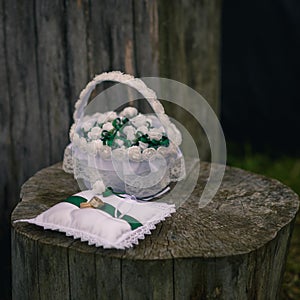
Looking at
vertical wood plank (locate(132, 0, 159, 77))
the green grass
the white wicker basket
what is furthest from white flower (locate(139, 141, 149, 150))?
the green grass

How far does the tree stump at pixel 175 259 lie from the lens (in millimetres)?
2320

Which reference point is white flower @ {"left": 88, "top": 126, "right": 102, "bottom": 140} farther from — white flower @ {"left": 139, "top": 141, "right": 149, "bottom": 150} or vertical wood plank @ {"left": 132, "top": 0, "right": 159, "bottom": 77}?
vertical wood plank @ {"left": 132, "top": 0, "right": 159, "bottom": 77}

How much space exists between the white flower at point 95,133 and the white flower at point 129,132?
0.11 m

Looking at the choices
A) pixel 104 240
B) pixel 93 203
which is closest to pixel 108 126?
pixel 93 203

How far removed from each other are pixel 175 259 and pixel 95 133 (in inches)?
28.0

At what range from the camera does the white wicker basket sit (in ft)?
8.77

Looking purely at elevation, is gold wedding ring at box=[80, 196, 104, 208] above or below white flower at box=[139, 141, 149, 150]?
below

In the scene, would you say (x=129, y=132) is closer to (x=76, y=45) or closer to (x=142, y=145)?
(x=142, y=145)

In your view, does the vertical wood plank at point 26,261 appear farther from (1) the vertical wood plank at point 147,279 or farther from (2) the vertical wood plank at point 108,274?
(1) the vertical wood plank at point 147,279

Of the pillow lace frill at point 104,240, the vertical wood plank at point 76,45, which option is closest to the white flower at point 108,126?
the pillow lace frill at point 104,240

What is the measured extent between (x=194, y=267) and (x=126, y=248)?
26 cm

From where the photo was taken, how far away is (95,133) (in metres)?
2.73

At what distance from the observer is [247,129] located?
18.1 ft

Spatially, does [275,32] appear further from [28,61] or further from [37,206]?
[37,206]
